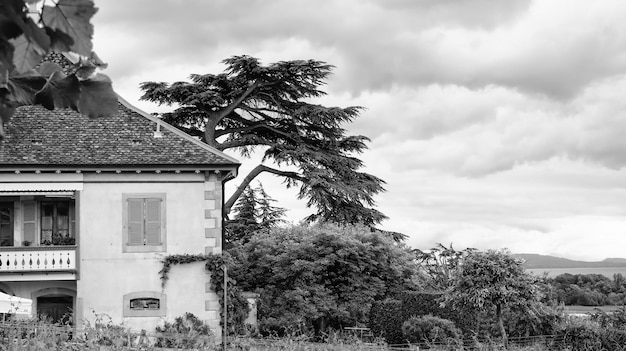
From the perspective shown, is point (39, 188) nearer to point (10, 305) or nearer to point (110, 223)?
point (110, 223)

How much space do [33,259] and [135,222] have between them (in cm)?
267

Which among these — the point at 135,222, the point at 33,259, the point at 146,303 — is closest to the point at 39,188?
the point at 33,259

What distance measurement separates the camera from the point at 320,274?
2745 cm

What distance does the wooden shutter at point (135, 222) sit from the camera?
23.3 metres

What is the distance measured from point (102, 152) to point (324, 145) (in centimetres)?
1172

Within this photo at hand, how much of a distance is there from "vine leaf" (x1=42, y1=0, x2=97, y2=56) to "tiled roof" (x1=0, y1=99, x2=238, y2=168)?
833 inches

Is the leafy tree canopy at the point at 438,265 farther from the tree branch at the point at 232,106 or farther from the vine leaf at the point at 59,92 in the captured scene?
the vine leaf at the point at 59,92

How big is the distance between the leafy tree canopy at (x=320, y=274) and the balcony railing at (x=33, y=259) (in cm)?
615

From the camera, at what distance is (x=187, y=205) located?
77.3 ft

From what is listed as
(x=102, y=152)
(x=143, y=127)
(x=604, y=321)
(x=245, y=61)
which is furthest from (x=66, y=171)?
(x=604, y=321)

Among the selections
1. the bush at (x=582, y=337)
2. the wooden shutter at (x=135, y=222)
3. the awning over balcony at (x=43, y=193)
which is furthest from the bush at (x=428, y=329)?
the awning over balcony at (x=43, y=193)

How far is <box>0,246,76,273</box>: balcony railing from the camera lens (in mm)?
22484

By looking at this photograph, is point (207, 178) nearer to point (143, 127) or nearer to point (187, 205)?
point (187, 205)

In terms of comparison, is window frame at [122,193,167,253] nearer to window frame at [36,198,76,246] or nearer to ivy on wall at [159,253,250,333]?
ivy on wall at [159,253,250,333]
